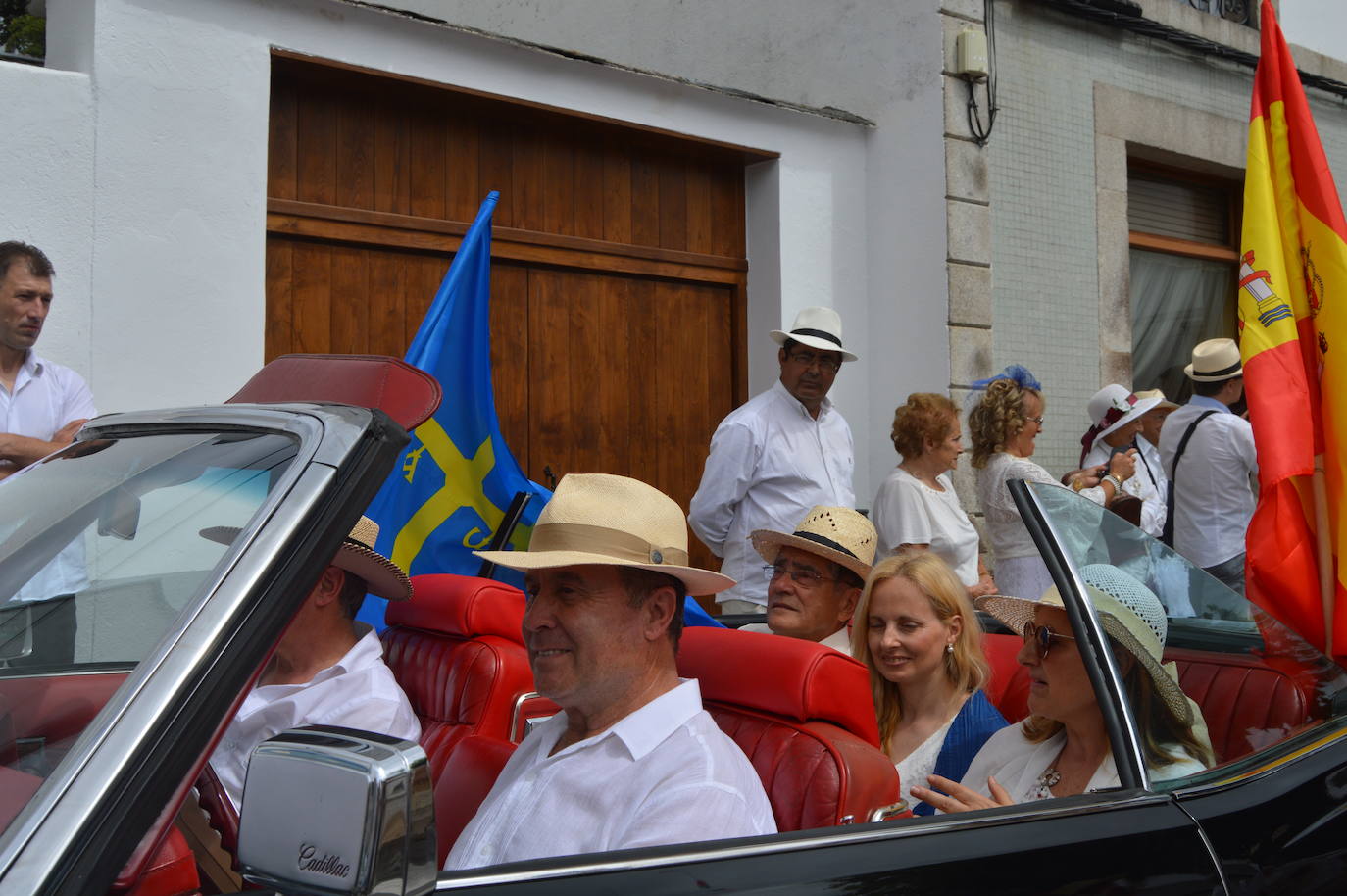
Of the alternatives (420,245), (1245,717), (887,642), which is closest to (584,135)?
Result: (420,245)

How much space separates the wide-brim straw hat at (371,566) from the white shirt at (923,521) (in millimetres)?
2528

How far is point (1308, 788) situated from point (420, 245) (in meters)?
4.87

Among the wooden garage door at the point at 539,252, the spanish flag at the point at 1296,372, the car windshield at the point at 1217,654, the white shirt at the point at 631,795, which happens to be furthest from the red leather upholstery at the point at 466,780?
the wooden garage door at the point at 539,252

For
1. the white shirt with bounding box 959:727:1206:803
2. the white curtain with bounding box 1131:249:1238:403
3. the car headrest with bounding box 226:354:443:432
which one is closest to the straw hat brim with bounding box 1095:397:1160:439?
the white curtain with bounding box 1131:249:1238:403

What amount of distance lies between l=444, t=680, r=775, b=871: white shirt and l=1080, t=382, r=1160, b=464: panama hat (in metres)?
5.38

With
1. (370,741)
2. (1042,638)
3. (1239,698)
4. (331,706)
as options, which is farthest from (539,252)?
(370,741)

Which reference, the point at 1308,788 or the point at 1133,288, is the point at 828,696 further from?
the point at 1133,288

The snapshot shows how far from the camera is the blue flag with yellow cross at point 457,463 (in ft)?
14.3

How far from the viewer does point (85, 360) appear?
4.79 meters

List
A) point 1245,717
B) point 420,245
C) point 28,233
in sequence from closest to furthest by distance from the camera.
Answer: point 1245,717
point 28,233
point 420,245

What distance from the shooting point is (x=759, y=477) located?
5227 millimetres

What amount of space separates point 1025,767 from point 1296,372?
0.90 m

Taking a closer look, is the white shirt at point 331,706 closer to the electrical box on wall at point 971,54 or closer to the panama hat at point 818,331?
the panama hat at point 818,331

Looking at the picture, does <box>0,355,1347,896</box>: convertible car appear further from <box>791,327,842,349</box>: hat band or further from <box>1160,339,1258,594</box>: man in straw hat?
<box>1160,339,1258,594</box>: man in straw hat
